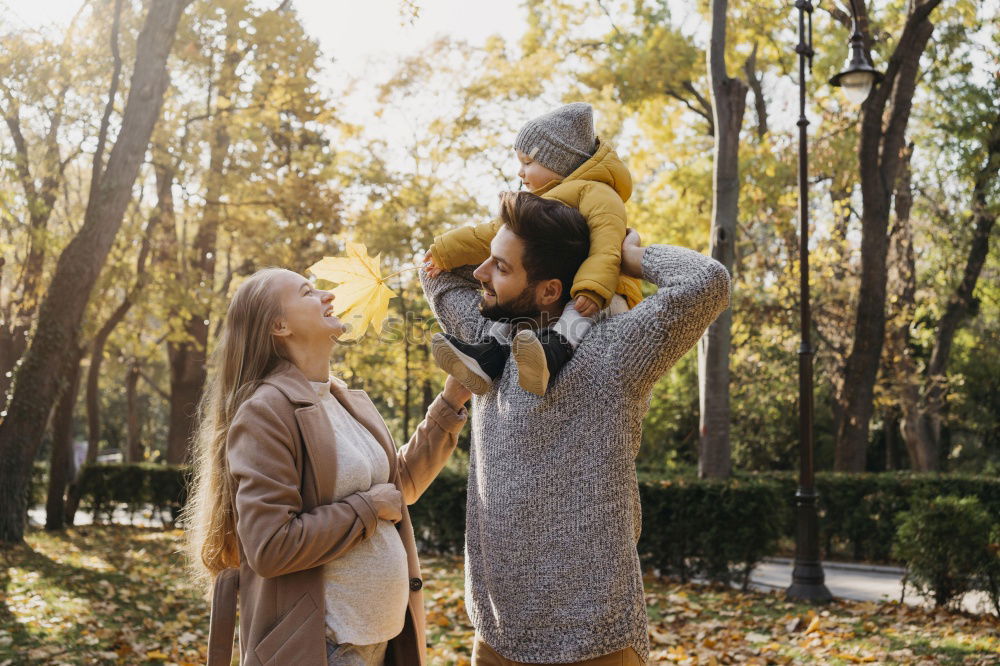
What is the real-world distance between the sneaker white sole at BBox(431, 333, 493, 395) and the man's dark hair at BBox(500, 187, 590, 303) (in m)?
0.26

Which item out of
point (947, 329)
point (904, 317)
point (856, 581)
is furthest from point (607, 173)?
point (947, 329)

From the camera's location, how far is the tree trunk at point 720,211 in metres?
11.0

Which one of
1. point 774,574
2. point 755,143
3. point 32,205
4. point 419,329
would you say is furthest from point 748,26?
point 419,329

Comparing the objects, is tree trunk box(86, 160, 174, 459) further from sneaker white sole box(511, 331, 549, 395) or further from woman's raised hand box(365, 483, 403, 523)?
sneaker white sole box(511, 331, 549, 395)

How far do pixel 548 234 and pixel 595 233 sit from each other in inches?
4.6

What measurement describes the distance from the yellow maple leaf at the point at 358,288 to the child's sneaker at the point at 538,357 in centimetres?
82

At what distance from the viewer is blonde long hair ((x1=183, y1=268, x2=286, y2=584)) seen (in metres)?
2.62

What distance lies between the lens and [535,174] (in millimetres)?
2525

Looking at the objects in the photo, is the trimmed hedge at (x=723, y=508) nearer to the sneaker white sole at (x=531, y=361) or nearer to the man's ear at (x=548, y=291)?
the man's ear at (x=548, y=291)

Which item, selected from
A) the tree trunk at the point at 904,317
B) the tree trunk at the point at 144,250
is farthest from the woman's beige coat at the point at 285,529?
the tree trunk at the point at 904,317

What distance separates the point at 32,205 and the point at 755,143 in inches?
553

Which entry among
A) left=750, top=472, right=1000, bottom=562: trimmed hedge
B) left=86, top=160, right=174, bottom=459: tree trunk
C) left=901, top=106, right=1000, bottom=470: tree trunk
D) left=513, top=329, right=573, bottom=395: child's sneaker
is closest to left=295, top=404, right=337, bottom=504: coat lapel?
left=513, top=329, right=573, bottom=395: child's sneaker

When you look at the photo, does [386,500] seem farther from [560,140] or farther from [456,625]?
[456,625]

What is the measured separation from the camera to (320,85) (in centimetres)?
1600
